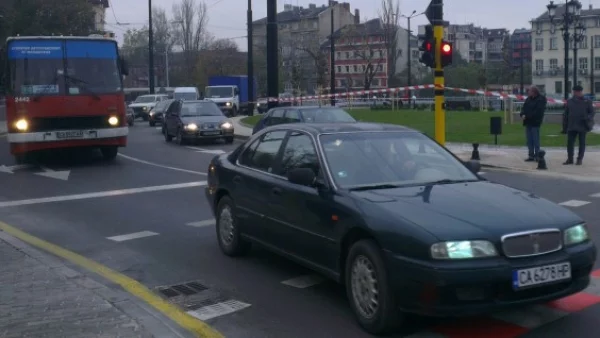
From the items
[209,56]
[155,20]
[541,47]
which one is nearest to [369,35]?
[209,56]

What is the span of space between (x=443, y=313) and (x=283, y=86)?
67.3m

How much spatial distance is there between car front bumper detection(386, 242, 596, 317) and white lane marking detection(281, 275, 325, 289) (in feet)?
6.41

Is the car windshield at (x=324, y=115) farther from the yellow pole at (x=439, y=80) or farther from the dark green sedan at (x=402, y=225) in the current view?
the dark green sedan at (x=402, y=225)

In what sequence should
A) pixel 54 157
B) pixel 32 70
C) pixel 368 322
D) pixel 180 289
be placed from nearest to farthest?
pixel 368 322
pixel 180 289
pixel 32 70
pixel 54 157

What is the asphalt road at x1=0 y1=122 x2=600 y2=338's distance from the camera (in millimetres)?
6438

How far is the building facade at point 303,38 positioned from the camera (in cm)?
6309

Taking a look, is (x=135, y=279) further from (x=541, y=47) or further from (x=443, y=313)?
(x=541, y=47)

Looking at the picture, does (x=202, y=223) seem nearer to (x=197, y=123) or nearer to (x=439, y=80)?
(x=439, y=80)

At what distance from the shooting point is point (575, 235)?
605 cm

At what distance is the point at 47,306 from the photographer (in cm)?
676

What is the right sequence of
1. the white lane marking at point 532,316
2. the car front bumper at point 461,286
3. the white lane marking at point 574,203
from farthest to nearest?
1. the white lane marking at point 574,203
2. the white lane marking at point 532,316
3. the car front bumper at point 461,286

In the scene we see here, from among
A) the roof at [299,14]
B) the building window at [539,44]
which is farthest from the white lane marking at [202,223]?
the building window at [539,44]

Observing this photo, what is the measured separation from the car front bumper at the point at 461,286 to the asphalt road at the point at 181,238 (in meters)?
0.44

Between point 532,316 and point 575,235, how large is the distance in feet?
2.52
